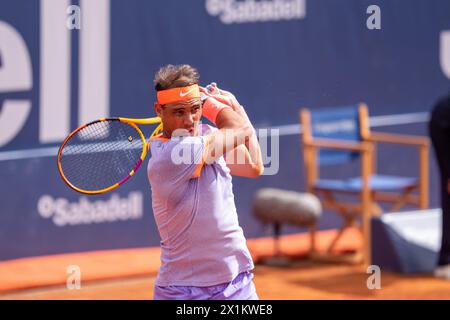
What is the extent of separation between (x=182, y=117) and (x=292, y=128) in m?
5.22

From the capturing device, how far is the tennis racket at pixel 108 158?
4734 millimetres

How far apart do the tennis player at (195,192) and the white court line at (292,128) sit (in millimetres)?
3877

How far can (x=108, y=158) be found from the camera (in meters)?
4.91

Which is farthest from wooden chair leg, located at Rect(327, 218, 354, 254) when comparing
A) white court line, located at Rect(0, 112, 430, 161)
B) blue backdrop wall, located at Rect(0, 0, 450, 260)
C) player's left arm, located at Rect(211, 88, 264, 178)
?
player's left arm, located at Rect(211, 88, 264, 178)

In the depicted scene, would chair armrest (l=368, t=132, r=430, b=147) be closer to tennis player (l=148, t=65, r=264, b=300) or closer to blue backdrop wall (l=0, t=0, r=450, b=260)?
blue backdrop wall (l=0, t=0, r=450, b=260)

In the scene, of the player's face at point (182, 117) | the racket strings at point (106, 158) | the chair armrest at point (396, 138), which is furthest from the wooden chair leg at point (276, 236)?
the player's face at point (182, 117)

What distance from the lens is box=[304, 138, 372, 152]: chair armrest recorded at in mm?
8770

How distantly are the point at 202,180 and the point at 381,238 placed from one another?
14.7 feet

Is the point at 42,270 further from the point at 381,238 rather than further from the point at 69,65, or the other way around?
the point at 381,238

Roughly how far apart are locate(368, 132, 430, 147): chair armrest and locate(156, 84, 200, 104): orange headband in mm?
4969

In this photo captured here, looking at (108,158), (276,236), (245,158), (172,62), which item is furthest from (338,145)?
(245,158)

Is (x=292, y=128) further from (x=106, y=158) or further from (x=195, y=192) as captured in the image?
(x=195, y=192)

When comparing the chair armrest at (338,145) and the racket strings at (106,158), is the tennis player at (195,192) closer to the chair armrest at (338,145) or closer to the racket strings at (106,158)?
the racket strings at (106,158)
